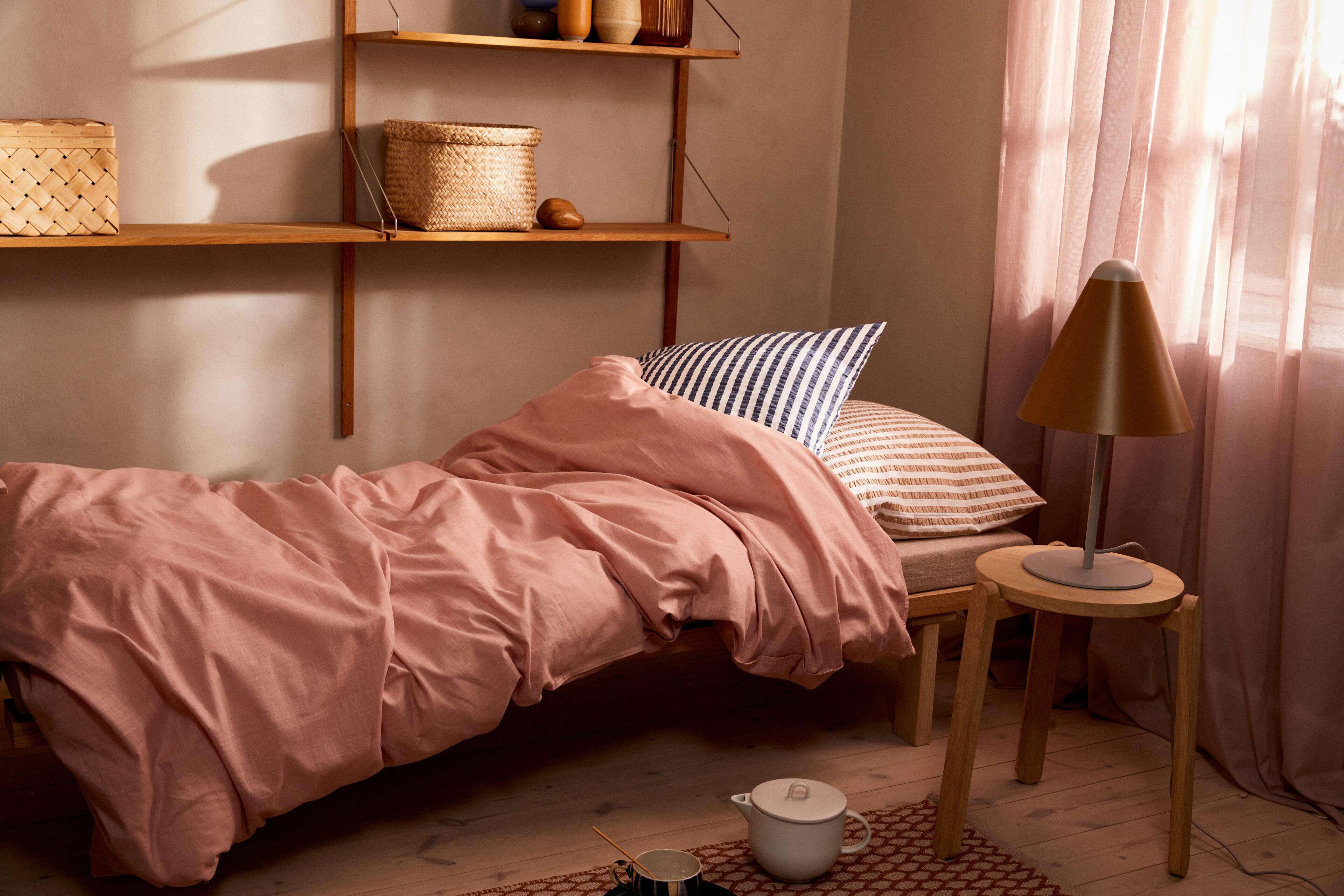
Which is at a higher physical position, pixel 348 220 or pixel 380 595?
pixel 348 220

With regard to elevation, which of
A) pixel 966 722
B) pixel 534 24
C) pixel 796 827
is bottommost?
pixel 796 827

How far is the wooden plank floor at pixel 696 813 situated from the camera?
1911 mm

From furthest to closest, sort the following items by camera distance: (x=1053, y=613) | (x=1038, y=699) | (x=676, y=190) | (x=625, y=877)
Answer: (x=676, y=190) < (x=1038, y=699) < (x=1053, y=613) < (x=625, y=877)

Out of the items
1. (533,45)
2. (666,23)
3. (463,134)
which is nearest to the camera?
(463,134)

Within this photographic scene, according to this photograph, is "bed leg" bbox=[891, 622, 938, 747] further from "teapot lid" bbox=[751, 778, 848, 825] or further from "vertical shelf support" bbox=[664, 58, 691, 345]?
"vertical shelf support" bbox=[664, 58, 691, 345]

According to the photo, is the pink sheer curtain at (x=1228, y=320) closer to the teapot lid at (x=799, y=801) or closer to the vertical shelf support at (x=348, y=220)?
the teapot lid at (x=799, y=801)

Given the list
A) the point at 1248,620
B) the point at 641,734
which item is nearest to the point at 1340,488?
the point at 1248,620

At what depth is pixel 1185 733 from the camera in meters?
1.91

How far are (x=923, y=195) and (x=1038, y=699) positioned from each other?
1.48 meters

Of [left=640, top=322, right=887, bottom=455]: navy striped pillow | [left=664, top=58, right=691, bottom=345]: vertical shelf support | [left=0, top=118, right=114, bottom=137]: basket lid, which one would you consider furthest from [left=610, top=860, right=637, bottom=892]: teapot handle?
[left=664, top=58, right=691, bottom=345]: vertical shelf support

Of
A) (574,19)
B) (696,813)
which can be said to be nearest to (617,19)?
(574,19)

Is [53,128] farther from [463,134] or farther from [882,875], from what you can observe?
[882,875]

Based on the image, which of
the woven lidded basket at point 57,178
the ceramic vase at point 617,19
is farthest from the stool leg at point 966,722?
the woven lidded basket at point 57,178

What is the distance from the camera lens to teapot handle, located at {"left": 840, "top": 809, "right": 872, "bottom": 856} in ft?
6.15
